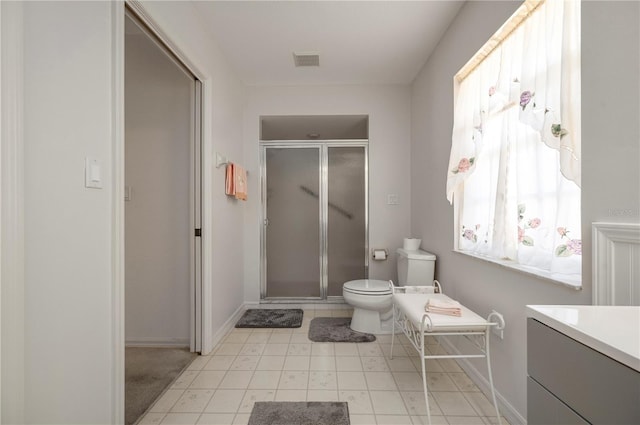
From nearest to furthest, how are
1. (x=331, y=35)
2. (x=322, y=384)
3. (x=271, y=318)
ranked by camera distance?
1. (x=322, y=384)
2. (x=331, y=35)
3. (x=271, y=318)

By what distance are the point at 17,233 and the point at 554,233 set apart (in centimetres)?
196

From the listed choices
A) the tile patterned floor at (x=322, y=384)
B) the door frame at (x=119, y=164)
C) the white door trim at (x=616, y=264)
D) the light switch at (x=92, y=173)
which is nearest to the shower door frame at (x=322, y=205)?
the tile patterned floor at (x=322, y=384)

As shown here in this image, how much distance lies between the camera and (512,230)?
154 cm

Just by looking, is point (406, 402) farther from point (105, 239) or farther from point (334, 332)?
point (105, 239)

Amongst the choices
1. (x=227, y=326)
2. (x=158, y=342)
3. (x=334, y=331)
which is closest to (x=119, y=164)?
(x=158, y=342)

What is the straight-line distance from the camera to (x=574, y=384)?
593 mm

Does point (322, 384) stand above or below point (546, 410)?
below

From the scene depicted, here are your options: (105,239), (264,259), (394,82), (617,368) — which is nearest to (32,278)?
(105,239)

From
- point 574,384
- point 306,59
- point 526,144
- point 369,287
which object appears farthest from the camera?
point 306,59

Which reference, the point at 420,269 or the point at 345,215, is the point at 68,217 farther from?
the point at 345,215

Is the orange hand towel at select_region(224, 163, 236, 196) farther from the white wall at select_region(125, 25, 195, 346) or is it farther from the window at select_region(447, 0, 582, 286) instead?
the window at select_region(447, 0, 582, 286)

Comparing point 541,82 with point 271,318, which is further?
point 271,318

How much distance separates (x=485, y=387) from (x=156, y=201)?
269cm

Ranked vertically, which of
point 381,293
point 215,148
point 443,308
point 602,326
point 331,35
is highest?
point 331,35
